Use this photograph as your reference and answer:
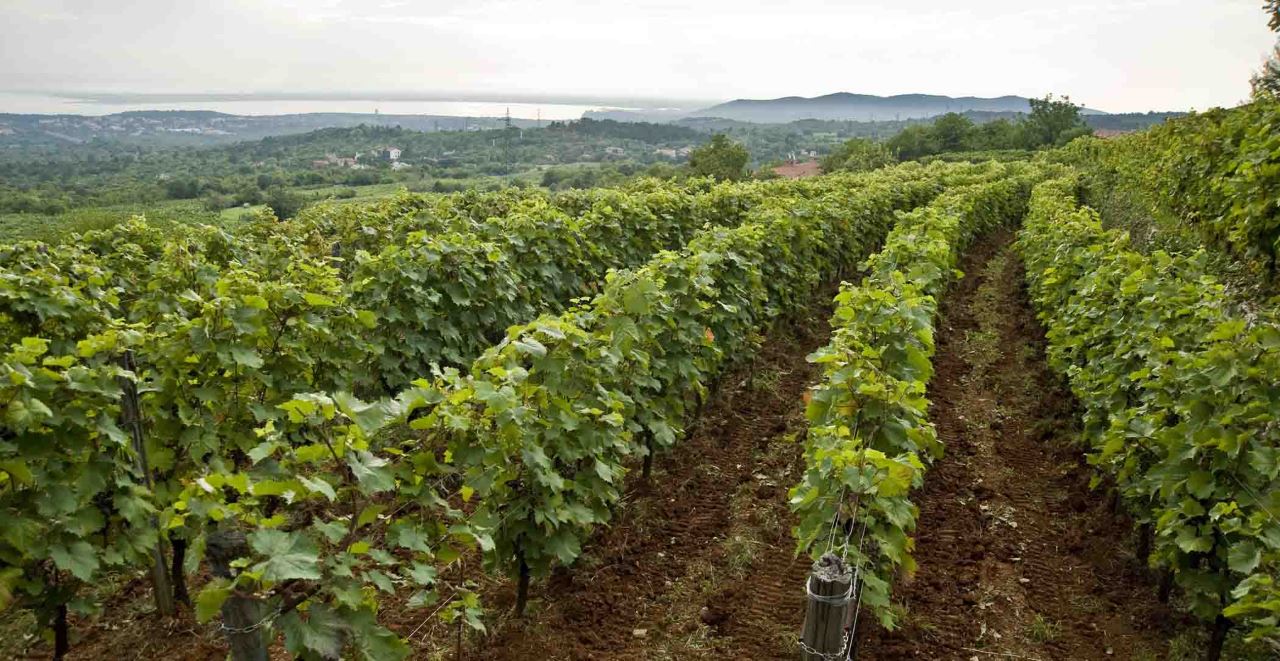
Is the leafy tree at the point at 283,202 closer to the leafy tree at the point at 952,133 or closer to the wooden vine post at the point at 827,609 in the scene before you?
the wooden vine post at the point at 827,609

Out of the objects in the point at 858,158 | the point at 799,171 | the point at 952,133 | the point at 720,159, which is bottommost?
the point at 799,171

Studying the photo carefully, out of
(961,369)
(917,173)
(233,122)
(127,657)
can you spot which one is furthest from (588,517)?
(233,122)

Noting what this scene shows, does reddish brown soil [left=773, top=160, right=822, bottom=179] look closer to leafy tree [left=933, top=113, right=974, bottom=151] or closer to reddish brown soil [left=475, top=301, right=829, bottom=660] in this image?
leafy tree [left=933, top=113, right=974, bottom=151]

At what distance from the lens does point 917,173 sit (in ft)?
107

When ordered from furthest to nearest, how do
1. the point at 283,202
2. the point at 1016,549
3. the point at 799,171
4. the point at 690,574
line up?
the point at 799,171, the point at 283,202, the point at 1016,549, the point at 690,574

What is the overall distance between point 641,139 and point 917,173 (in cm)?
13729

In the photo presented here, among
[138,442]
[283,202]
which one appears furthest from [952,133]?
[138,442]

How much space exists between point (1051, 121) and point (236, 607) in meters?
108

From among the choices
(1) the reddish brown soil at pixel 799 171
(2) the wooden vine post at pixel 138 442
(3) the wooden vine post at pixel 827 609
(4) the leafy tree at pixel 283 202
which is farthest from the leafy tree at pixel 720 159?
(3) the wooden vine post at pixel 827 609

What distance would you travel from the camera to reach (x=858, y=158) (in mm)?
72062

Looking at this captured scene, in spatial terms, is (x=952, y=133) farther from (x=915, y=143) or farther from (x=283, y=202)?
(x=283, y=202)

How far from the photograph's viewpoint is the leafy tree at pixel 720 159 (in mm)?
69188

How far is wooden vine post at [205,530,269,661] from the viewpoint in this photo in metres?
2.86

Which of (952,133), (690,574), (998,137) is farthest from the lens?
(952,133)
